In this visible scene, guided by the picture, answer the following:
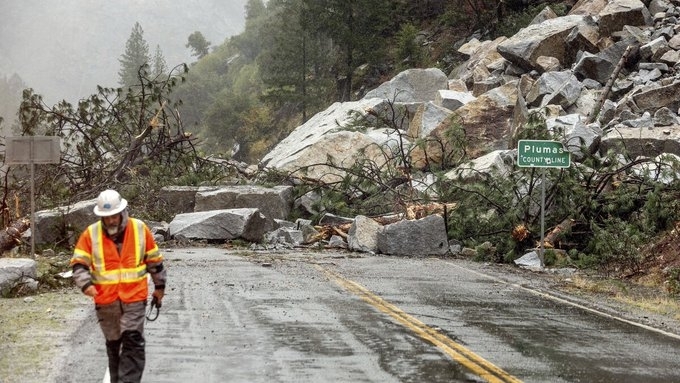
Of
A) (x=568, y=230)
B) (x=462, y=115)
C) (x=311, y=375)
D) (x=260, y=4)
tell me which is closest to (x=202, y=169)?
(x=462, y=115)

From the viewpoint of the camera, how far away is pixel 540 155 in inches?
730

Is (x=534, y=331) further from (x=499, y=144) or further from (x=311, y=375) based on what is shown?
(x=499, y=144)

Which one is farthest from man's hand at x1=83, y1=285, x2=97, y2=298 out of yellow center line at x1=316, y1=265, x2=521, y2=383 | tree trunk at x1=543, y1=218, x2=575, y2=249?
tree trunk at x1=543, y1=218, x2=575, y2=249

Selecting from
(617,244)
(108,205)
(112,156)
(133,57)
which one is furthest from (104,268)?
(133,57)

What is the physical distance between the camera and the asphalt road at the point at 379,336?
792 cm

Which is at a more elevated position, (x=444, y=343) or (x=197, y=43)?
(x=197, y=43)

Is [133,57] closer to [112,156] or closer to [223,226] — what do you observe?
[112,156]

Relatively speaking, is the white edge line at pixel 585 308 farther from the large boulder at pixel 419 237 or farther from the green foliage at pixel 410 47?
the green foliage at pixel 410 47

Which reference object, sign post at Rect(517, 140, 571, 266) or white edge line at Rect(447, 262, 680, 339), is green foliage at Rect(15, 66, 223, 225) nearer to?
sign post at Rect(517, 140, 571, 266)

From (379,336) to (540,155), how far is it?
9.83m

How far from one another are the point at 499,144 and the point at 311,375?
2389 cm

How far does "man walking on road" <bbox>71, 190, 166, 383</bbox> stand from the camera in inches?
271

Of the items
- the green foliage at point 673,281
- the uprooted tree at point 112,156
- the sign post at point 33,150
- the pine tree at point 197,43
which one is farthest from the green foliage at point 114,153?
the pine tree at point 197,43

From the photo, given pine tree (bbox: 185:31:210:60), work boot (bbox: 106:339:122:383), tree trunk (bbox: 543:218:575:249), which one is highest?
pine tree (bbox: 185:31:210:60)
